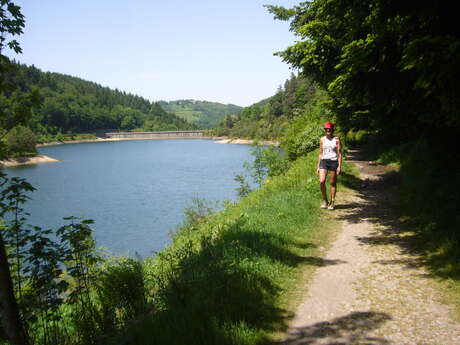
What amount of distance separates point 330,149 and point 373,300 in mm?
5221

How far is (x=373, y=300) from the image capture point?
4707mm

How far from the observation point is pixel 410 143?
55.5 feet

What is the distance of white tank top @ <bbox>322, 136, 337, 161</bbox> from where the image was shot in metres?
9.25

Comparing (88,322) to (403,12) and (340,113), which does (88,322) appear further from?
(340,113)

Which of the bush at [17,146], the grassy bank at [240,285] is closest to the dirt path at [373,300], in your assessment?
the grassy bank at [240,285]

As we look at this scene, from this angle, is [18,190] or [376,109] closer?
[18,190]

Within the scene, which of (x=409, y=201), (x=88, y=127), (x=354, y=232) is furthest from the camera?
(x=88, y=127)

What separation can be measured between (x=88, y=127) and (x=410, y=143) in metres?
200

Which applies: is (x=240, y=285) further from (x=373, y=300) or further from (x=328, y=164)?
(x=328, y=164)

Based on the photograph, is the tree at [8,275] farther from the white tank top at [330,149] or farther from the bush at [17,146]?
the white tank top at [330,149]

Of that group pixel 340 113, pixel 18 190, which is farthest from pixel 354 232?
pixel 340 113

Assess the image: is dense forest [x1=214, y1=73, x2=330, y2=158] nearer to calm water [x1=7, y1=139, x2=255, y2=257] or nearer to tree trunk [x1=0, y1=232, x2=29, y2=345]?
calm water [x1=7, y1=139, x2=255, y2=257]

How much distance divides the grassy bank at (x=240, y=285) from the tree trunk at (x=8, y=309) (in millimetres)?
1183

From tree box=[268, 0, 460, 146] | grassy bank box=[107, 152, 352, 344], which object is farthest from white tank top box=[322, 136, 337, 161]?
grassy bank box=[107, 152, 352, 344]
